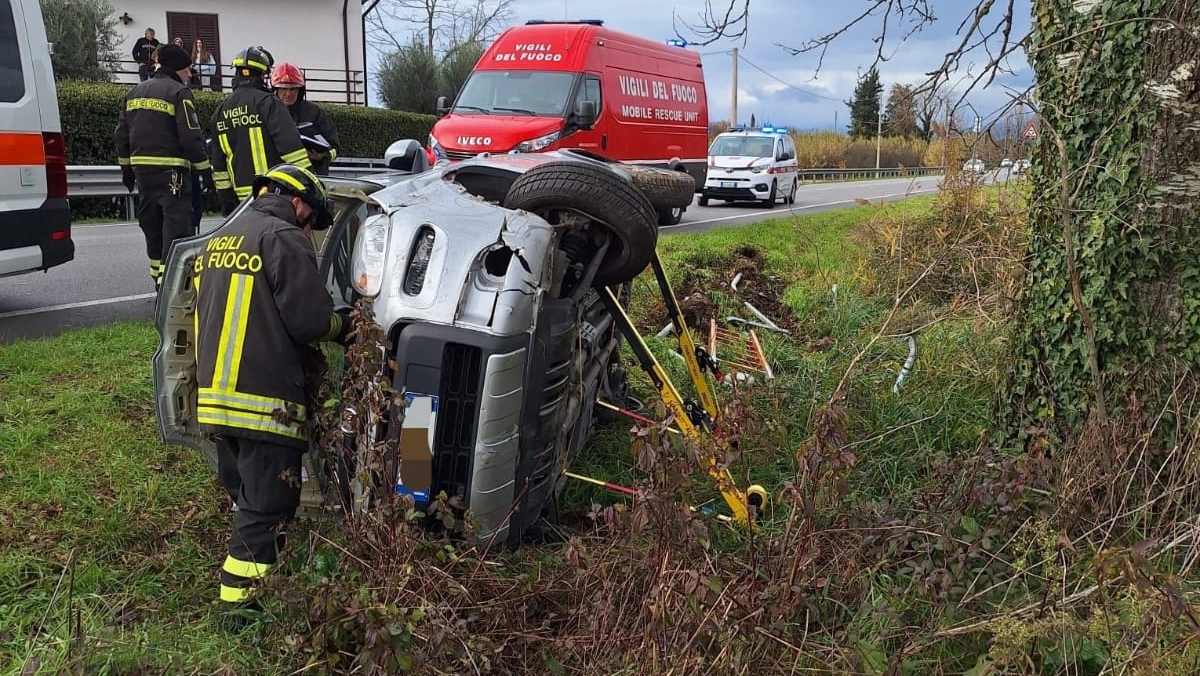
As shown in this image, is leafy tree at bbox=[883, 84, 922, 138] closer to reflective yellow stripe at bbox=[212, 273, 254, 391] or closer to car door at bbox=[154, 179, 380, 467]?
car door at bbox=[154, 179, 380, 467]

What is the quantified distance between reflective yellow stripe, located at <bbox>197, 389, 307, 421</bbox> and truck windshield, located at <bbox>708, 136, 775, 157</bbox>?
55.7ft

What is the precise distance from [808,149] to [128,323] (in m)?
36.3

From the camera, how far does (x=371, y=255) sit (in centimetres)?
284

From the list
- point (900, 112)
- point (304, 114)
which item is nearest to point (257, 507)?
point (900, 112)

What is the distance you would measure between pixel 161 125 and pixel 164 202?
19.5 inches

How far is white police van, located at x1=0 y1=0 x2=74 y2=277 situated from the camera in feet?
17.4

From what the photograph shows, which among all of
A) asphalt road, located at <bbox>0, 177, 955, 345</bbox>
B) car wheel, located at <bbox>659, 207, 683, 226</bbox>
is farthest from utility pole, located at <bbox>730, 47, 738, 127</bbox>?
asphalt road, located at <bbox>0, 177, 955, 345</bbox>

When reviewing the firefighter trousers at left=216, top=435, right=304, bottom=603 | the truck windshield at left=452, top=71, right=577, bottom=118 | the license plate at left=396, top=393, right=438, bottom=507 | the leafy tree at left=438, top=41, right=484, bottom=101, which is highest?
the leafy tree at left=438, top=41, right=484, bottom=101

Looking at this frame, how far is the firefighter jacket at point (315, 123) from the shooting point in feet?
19.8

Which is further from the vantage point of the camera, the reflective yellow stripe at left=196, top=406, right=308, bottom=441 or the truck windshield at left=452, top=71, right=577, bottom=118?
the truck windshield at left=452, top=71, right=577, bottom=118

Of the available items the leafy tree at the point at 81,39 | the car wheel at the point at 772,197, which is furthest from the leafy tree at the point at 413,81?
the car wheel at the point at 772,197

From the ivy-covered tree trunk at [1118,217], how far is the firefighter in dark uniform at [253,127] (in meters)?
4.15

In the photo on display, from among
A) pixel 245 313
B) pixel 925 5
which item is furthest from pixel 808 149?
pixel 245 313

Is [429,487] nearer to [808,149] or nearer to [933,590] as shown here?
[933,590]
